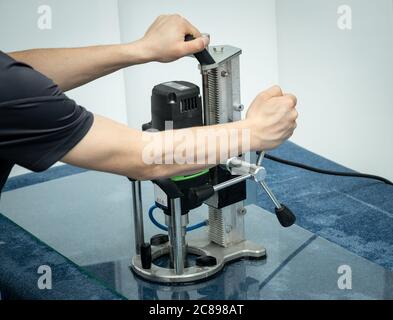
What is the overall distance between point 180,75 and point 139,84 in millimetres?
150

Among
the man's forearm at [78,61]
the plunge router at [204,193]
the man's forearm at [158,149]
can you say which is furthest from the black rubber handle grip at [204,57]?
the man's forearm at [158,149]

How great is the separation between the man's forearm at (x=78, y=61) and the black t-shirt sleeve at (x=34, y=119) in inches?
19.7

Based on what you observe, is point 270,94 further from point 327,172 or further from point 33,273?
point 327,172

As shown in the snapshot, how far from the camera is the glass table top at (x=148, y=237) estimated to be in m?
1.57

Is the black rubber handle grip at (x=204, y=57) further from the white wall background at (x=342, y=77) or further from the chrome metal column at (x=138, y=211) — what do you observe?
the white wall background at (x=342, y=77)

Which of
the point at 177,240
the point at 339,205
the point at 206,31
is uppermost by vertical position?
the point at 206,31

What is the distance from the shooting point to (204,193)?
4.96ft

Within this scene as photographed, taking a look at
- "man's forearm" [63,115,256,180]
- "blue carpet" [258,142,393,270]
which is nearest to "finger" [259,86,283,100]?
"man's forearm" [63,115,256,180]

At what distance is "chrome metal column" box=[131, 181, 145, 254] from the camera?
65.6 inches

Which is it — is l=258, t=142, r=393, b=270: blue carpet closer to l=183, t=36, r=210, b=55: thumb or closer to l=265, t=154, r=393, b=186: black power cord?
l=265, t=154, r=393, b=186: black power cord

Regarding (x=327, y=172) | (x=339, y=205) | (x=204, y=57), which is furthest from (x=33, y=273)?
(x=327, y=172)

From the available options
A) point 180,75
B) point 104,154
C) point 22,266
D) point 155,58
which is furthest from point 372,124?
point 104,154

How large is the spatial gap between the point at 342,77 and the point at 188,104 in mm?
1106
